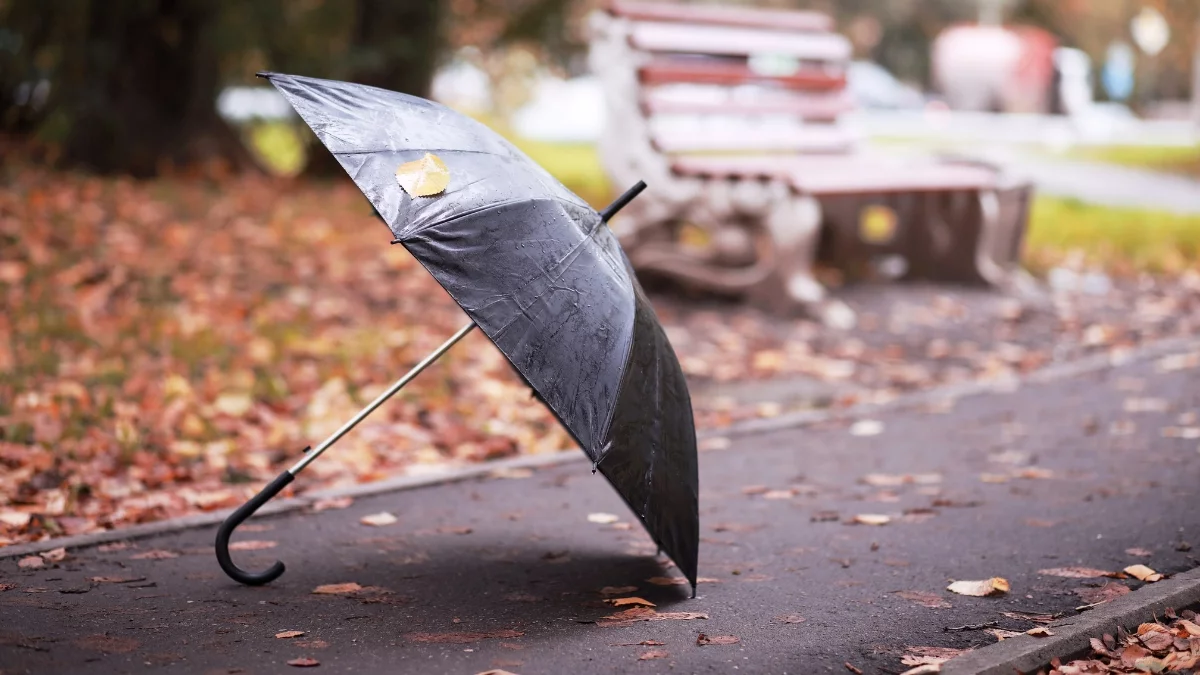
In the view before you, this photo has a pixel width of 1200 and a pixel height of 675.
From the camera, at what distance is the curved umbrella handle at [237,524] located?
11.5 feet

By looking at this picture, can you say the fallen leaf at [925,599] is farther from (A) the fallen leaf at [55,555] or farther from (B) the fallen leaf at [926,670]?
(A) the fallen leaf at [55,555]

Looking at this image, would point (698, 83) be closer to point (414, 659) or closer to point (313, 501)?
point (313, 501)

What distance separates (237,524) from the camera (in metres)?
3.49

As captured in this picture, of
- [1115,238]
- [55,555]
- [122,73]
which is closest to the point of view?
[55,555]

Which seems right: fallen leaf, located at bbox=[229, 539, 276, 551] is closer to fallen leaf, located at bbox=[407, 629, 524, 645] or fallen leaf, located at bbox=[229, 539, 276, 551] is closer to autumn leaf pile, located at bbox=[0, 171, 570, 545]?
autumn leaf pile, located at bbox=[0, 171, 570, 545]

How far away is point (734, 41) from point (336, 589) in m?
6.01

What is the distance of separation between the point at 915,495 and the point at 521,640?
78.2 inches

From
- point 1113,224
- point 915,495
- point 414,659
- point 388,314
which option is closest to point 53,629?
point 414,659

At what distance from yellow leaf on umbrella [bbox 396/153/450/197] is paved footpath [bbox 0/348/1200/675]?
1103mm

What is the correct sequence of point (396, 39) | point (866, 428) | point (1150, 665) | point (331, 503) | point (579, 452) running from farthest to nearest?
point (396, 39) → point (866, 428) → point (579, 452) → point (331, 503) → point (1150, 665)

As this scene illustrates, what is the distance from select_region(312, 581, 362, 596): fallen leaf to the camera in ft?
11.9

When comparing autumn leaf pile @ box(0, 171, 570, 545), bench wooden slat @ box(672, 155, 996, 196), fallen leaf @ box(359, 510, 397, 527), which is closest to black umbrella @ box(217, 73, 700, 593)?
fallen leaf @ box(359, 510, 397, 527)

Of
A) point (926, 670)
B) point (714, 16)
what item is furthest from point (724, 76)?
point (926, 670)

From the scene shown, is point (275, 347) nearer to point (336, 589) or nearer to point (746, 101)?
point (336, 589)
